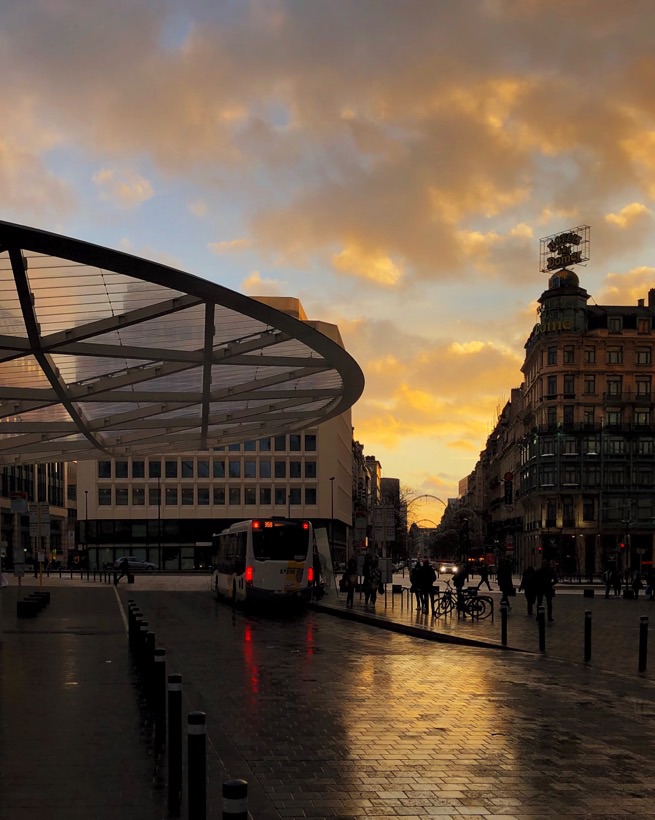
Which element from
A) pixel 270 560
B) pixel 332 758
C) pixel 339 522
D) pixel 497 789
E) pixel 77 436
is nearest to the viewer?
pixel 497 789

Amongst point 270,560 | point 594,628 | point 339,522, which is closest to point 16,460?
point 270,560

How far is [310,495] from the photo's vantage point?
4134 inches

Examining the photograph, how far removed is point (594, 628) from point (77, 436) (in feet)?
82.9

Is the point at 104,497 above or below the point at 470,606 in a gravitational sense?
below

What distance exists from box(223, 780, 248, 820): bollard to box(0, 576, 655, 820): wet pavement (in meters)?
2.72

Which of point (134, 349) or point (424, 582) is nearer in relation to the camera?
point (134, 349)

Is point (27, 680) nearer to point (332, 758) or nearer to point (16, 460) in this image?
point (332, 758)

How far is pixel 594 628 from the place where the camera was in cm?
2472

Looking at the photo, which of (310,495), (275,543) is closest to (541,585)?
(275,543)

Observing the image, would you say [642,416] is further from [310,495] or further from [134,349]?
[134,349]

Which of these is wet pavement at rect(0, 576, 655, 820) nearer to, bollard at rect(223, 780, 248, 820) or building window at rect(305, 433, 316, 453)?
bollard at rect(223, 780, 248, 820)

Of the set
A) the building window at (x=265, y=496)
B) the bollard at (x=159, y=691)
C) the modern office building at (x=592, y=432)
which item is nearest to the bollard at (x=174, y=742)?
the bollard at (x=159, y=691)

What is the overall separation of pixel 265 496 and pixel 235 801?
3971 inches

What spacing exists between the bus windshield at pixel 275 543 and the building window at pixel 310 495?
70.7 metres
